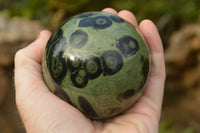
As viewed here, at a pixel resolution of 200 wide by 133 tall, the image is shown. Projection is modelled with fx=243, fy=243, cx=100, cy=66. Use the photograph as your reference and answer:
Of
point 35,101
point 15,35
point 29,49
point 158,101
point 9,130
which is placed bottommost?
point 9,130

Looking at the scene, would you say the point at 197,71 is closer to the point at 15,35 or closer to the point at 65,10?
the point at 65,10

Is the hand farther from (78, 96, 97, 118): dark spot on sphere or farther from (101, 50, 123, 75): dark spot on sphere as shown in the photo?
(101, 50, 123, 75): dark spot on sphere

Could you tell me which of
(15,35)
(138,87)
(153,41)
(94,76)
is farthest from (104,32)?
(15,35)

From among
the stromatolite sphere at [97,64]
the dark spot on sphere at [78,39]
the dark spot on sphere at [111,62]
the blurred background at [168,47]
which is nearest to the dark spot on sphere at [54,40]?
the stromatolite sphere at [97,64]

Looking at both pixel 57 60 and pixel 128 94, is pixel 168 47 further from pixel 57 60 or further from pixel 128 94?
pixel 57 60

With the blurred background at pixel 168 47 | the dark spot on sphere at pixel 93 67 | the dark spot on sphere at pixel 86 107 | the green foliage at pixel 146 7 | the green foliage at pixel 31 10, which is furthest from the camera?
the green foliage at pixel 31 10

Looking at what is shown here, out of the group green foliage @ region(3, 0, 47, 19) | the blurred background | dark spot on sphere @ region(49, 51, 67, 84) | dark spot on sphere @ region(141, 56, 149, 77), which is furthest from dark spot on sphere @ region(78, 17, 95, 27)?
green foliage @ region(3, 0, 47, 19)

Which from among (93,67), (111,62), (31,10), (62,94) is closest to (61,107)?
(62,94)

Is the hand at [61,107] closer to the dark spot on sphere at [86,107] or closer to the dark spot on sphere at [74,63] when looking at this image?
the dark spot on sphere at [86,107]
